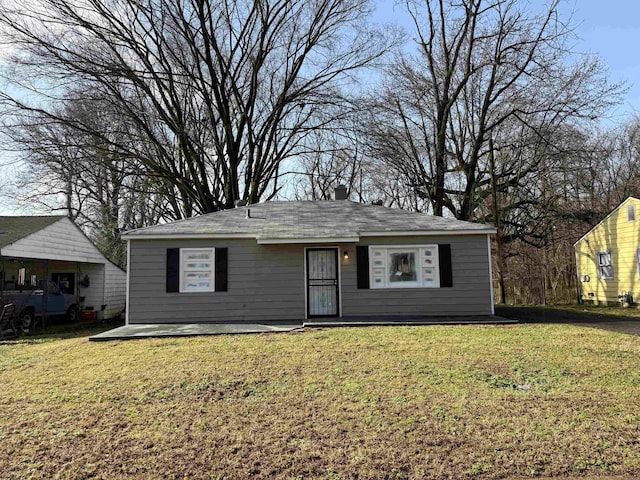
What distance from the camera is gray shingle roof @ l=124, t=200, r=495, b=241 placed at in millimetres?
10375

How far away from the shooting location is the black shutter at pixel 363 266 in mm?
10539

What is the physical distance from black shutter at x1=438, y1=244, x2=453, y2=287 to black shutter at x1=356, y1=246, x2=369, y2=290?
5.88ft

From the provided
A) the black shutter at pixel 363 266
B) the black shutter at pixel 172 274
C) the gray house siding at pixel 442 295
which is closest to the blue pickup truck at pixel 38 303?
the black shutter at pixel 172 274

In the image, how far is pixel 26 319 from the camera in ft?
41.0

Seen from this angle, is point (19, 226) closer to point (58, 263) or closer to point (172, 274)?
point (58, 263)

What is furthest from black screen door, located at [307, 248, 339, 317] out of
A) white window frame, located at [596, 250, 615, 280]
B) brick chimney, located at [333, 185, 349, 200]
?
white window frame, located at [596, 250, 615, 280]

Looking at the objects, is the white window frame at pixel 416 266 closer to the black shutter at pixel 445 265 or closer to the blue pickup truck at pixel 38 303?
the black shutter at pixel 445 265

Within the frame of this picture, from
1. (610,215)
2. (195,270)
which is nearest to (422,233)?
(195,270)

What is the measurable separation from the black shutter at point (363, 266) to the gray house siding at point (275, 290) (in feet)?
0.40

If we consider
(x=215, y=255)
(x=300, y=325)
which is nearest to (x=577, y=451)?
(x=300, y=325)

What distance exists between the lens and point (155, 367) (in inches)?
235

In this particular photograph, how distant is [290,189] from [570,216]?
1420 centimetres

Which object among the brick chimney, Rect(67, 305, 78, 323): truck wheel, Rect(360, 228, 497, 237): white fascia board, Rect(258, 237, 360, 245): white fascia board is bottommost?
Rect(67, 305, 78, 323): truck wheel

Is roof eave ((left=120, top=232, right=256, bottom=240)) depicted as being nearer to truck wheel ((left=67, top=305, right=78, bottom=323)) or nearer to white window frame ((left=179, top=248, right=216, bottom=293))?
white window frame ((left=179, top=248, right=216, bottom=293))
